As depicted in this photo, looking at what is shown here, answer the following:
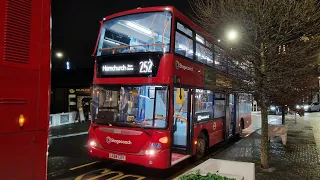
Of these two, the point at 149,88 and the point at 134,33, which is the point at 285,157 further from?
the point at 134,33

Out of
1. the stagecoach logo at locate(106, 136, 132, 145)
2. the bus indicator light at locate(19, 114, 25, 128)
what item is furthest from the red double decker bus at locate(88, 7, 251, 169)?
the bus indicator light at locate(19, 114, 25, 128)

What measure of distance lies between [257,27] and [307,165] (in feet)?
14.4

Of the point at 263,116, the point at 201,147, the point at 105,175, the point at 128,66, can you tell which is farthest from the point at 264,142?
the point at 105,175

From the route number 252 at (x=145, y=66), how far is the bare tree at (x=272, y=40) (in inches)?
89.4

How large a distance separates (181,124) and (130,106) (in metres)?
2.27

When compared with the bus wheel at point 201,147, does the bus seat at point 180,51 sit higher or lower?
higher

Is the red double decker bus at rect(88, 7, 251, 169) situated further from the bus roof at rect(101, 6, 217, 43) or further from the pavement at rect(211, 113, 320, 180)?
the pavement at rect(211, 113, 320, 180)

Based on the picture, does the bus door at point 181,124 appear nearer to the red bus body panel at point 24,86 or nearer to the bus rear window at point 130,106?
the bus rear window at point 130,106

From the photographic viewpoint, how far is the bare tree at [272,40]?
7125 mm

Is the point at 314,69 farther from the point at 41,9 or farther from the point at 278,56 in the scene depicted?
the point at 41,9

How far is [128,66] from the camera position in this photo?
8219 mm

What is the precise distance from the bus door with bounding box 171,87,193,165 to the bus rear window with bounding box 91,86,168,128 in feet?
2.16

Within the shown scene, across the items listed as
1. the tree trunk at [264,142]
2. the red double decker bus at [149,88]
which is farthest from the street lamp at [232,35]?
the tree trunk at [264,142]

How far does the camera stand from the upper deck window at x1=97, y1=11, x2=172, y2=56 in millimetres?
8269
